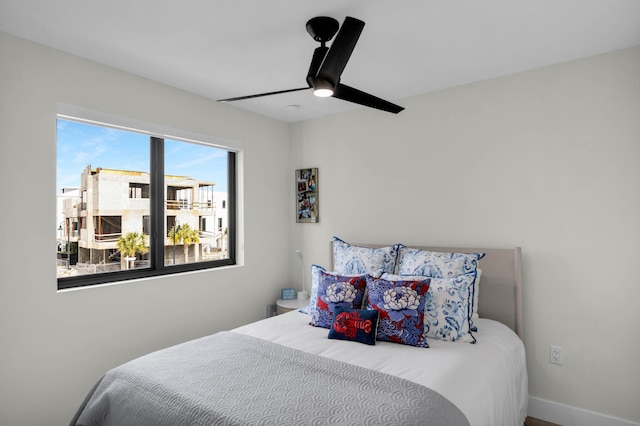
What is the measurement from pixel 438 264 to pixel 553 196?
93 centimetres

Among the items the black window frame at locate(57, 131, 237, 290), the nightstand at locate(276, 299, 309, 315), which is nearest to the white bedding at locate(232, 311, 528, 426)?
the nightstand at locate(276, 299, 309, 315)

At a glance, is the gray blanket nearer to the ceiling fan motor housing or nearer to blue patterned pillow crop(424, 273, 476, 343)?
blue patterned pillow crop(424, 273, 476, 343)

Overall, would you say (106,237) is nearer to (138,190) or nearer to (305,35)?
(138,190)

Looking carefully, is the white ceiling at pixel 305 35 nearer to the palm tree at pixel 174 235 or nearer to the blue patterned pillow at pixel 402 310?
the palm tree at pixel 174 235

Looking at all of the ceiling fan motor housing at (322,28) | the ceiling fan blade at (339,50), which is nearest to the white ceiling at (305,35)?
the ceiling fan motor housing at (322,28)

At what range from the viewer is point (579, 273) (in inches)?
96.8

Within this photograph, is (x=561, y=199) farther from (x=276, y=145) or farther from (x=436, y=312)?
(x=276, y=145)

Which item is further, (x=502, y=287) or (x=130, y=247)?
(x=130, y=247)

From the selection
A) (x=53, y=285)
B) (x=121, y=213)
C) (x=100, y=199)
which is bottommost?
(x=53, y=285)

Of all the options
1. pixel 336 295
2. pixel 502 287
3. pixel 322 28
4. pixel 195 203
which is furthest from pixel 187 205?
pixel 502 287

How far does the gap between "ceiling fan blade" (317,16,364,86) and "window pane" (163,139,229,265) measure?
1870 millimetres

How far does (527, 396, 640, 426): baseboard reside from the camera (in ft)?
7.69

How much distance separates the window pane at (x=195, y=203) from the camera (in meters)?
3.06

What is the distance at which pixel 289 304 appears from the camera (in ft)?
11.5
